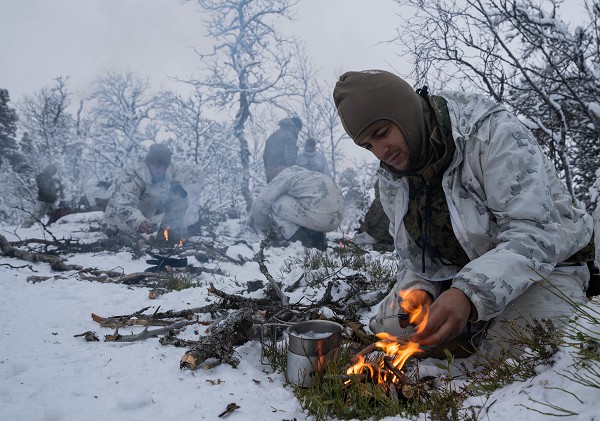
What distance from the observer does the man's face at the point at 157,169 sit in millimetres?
8211

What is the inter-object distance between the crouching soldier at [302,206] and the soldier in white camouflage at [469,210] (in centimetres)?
508

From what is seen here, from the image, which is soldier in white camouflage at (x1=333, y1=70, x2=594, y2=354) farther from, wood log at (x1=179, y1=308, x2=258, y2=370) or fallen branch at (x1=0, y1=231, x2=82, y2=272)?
fallen branch at (x1=0, y1=231, x2=82, y2=272)

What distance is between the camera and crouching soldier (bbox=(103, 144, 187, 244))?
26.3 ft

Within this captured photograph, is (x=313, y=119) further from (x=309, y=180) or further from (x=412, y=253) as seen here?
(x=412, y=253)

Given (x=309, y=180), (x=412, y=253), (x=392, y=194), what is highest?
(x=309, y=180)

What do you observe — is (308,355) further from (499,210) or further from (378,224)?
(378,224)

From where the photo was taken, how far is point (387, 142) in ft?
7.46

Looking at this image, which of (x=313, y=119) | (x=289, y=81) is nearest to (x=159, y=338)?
(x=289, y=81)

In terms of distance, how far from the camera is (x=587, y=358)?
3.84 feet

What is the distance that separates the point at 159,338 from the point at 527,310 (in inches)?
93.2

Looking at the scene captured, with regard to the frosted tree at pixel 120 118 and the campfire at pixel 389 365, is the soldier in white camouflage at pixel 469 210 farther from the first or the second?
the frosted tree at pixel 120 118

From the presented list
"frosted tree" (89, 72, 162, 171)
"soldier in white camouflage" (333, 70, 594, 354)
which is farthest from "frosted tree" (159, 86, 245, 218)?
"soldier in white camouflage" (333, 70, 594, 354)

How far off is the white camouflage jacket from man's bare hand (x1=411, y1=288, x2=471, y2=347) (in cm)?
6

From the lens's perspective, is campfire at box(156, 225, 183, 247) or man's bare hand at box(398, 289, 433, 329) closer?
man's bare hand at box(398, 289, 433, 329)
